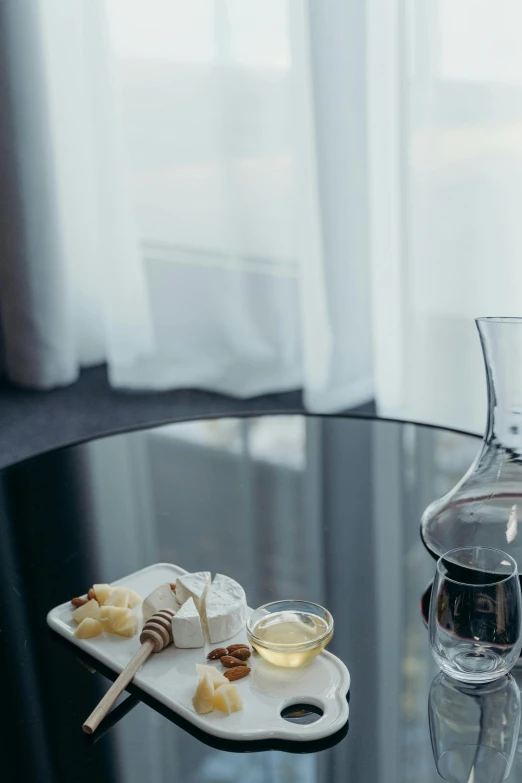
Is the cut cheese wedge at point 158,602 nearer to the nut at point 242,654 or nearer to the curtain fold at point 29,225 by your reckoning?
Result: the nut at point 242,654

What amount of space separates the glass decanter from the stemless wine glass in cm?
9

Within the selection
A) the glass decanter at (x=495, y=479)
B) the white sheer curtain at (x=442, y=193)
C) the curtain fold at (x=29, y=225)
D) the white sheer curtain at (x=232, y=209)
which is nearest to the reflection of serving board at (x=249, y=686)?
the glass decanter at (x=495, y=479)

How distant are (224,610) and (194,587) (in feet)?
0.13

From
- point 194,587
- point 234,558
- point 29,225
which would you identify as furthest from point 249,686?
point 29,225

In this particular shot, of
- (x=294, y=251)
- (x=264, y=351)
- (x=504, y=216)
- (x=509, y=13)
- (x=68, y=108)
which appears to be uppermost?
(x=509, y=13)

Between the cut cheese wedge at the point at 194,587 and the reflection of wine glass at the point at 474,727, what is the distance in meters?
0.21

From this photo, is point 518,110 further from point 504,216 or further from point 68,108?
point 68,108

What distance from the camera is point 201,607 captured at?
797 millimetres

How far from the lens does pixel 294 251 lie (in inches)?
104

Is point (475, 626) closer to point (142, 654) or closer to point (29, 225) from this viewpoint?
point (142, 654)

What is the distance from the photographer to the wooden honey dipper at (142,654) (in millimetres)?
684

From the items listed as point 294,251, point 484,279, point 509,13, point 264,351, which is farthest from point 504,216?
point 264,351

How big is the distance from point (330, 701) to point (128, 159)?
7.75 feet

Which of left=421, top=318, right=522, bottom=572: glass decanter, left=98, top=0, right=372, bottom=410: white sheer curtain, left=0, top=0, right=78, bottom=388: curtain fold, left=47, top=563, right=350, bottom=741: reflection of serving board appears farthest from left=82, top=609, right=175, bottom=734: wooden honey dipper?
left=0, top=0, right=78, bottom=388: curtain fold
